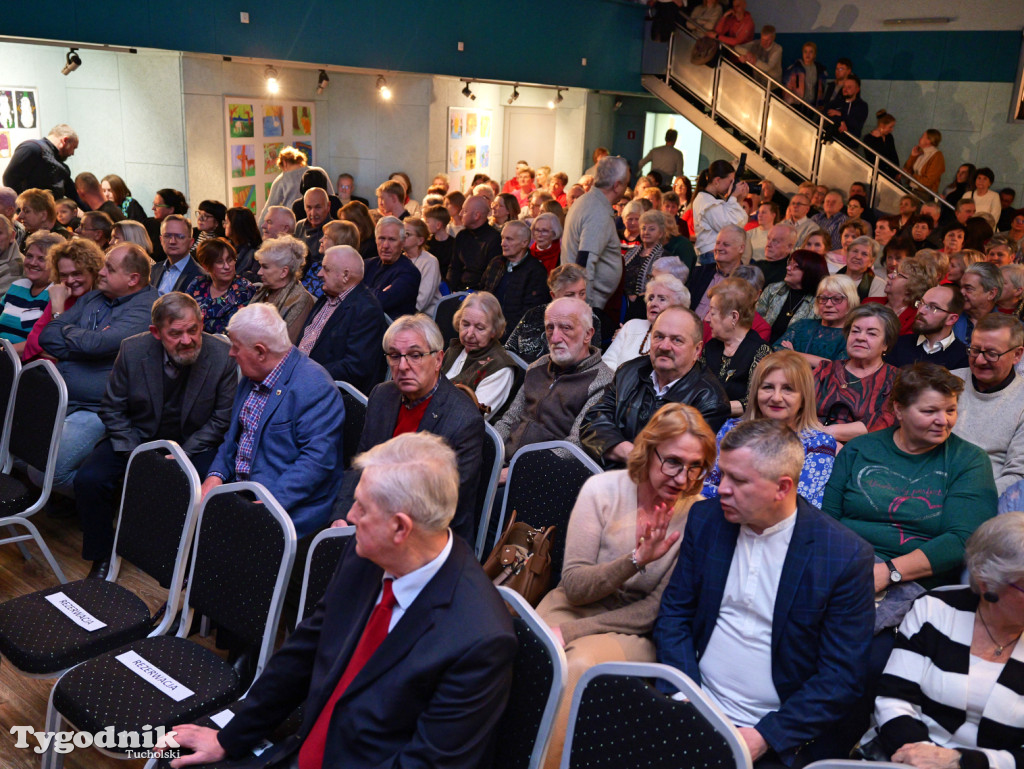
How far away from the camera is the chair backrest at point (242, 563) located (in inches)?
96.7

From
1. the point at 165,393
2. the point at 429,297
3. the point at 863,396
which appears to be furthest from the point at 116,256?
the point at 863,396

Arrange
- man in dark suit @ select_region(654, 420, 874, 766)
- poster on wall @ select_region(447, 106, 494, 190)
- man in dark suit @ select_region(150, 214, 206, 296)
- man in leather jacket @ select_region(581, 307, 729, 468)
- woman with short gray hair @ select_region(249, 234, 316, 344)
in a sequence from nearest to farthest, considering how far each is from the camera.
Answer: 1. man in dark suit @ select_region(654, 420, 874, 766)
2. man in leather jacket @ select_region(581, 307, 729, 468)
3. woman with short gray hair @ select_region(249, 234, 316, 344)
4. man in dark suit @ select_region(150, 214, 206, 296)
5. poster on wall @ select_region(447, 106, 494, 190)

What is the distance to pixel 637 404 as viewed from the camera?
11.5 ft

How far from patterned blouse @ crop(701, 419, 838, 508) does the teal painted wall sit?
240 inches

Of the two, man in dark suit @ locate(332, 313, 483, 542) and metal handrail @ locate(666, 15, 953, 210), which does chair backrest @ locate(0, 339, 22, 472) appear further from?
metal handrail @ locate(666, 15, 953, 210)

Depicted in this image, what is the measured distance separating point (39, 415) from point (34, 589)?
832 millimetres

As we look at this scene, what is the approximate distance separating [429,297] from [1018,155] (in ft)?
32.6

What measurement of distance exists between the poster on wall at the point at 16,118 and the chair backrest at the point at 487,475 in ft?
22.3

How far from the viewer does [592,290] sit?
20.3 ft

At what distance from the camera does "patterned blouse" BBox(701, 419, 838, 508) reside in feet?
10.1

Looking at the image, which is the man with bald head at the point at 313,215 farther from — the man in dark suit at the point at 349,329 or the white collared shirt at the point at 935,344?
the white collared shirt at the point at 935,344

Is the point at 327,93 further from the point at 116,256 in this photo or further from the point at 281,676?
the point at 281,676

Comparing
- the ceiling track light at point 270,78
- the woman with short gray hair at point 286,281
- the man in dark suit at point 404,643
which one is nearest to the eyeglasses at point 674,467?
the man in dark suit at point 404,643

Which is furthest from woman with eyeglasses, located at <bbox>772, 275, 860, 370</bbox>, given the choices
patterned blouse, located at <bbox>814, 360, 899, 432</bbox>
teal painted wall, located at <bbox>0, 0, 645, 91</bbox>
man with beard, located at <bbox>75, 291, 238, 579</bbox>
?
teal painted wall, located at <bbox>0, 0, 645, 91</bbox>
